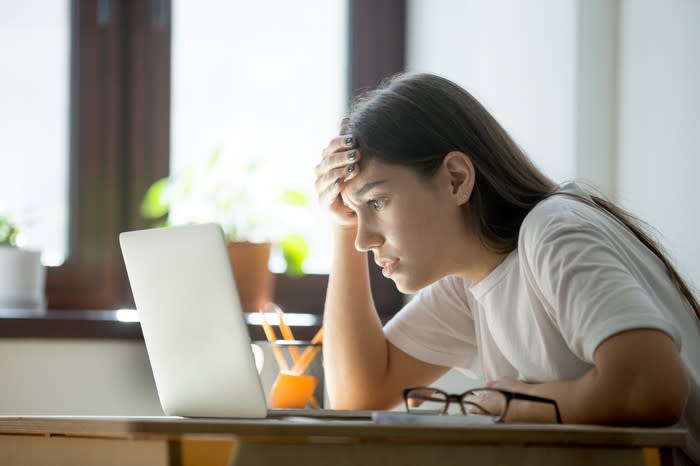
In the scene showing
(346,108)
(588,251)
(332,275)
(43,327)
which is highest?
(346,108)

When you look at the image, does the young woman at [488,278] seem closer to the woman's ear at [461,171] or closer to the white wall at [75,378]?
the woman's ear at [461,171]

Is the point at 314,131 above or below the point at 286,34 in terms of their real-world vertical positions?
below

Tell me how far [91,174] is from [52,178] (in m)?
0.11

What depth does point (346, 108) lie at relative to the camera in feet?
8.84

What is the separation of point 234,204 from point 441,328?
0.88 meters

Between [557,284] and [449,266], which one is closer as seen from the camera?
[557,284]

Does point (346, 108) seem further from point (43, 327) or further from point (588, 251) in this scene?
point (588, 251)

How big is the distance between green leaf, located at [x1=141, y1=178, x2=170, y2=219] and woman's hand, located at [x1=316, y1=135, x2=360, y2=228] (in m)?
0.92

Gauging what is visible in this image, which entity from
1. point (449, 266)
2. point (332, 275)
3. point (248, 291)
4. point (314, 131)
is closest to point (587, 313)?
point (449, 266)

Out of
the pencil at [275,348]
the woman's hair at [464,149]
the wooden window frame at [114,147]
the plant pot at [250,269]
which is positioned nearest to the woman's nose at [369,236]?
the woman's hair at [464,149]

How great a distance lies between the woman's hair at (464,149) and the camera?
1430mm

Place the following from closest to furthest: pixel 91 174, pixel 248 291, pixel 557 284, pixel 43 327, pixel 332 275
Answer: pixel 557 284
pixel 332 275
pixel 43 327
pixel 248 291
pixel 91 174

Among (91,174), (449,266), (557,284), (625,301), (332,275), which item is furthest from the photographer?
(91,174)

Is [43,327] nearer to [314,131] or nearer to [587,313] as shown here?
[314,131]
